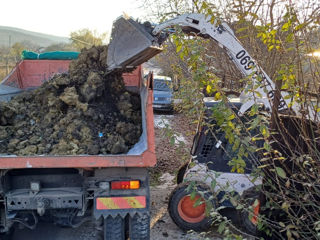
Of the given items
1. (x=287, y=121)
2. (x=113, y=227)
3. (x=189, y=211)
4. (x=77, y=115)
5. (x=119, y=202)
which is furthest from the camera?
(x=189, y=211)

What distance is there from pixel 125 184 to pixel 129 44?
1673 millimetres

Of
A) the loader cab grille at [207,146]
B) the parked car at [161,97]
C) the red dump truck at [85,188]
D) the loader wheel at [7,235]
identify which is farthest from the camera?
the parked car at [161,97]

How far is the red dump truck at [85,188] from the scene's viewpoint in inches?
140

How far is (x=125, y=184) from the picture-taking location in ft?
12.3

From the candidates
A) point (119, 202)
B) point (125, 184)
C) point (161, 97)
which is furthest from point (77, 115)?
point (161, 97)

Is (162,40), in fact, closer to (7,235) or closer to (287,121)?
(287,121)

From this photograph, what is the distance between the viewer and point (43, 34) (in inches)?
3871

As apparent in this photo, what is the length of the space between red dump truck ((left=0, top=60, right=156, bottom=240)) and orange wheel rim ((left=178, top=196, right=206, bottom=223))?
997 millimetres

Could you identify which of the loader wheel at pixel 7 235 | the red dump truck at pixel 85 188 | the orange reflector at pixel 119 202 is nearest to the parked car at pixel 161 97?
the loader wheel at pixel 7 235

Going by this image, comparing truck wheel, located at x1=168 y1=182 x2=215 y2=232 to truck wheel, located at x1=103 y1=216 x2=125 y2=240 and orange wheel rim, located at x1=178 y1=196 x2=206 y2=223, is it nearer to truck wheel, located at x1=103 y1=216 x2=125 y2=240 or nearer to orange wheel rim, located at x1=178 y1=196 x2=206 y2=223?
orange wheel rim, located at x1=178 y1=196 x2=206 y2=223

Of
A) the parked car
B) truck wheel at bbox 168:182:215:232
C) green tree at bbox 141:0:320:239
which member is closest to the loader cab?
truck wheel at bbox 168:182:215:232

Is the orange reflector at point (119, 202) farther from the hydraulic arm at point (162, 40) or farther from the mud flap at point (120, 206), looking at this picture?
the hydraulic arm at point (162, 40)

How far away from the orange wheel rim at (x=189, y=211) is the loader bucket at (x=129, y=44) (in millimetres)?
1837

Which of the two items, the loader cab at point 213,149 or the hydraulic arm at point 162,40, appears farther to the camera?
the loader cab at point 213,149
